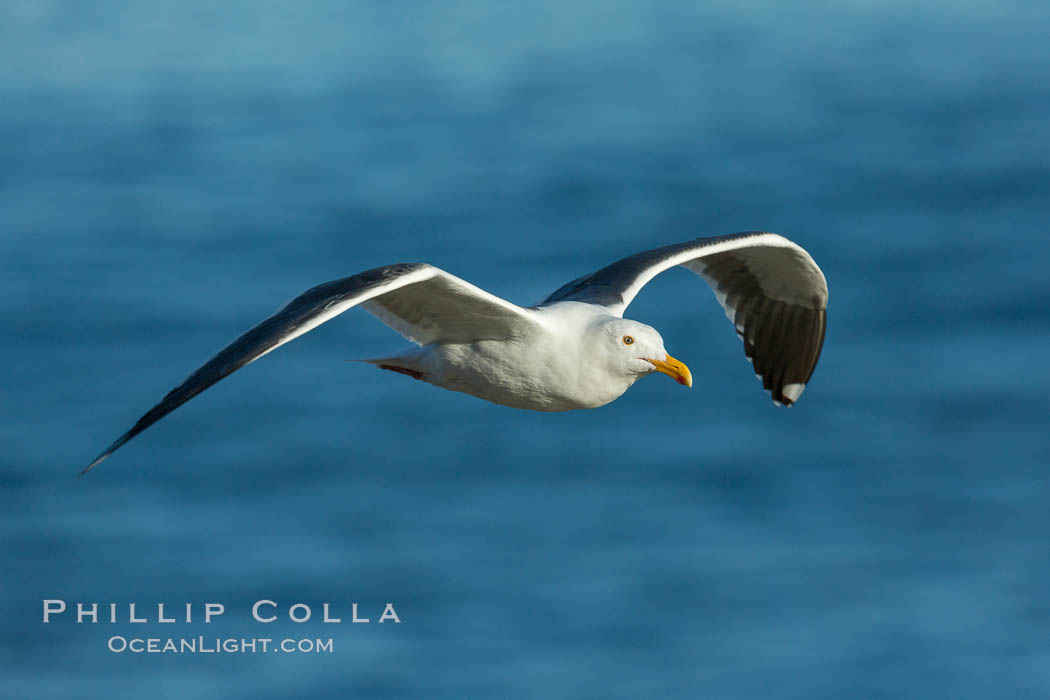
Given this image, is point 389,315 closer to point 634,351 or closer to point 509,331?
point 509,331

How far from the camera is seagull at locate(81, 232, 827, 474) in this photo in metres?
8.09

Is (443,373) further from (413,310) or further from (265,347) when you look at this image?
(265,347)

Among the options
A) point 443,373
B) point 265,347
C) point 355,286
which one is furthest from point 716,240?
point 265,347

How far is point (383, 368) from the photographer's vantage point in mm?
9891

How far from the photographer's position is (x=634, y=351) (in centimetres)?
930

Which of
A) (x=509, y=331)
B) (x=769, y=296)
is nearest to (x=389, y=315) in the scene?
(x=509, y=331)

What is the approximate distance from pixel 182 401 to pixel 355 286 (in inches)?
45.0

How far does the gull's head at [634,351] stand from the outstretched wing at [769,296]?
151 centimetres

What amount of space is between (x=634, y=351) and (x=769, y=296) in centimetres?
290

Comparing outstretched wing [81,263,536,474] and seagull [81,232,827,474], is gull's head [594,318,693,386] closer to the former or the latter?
seagull [81,232,827,474]

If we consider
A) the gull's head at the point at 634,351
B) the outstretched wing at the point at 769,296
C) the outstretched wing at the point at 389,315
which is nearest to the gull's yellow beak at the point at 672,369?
the gull's head at the point at 634,351

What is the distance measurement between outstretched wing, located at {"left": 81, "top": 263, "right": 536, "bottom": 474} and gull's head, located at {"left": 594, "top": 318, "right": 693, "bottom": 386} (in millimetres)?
491

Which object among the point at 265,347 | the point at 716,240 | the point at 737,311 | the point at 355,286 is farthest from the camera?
the point at 737,311

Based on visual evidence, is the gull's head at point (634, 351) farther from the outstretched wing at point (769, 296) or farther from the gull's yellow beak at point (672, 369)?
the outstretched wing at point (769, 296)
